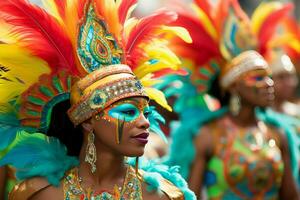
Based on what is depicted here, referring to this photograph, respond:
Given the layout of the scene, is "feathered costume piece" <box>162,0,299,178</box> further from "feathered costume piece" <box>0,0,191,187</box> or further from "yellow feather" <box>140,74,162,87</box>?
"feathered costume piece" <box>0,0,191,187</box>

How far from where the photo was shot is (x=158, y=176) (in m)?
5.27

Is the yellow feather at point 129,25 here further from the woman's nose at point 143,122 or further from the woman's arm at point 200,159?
the woman's arm at point 200,159

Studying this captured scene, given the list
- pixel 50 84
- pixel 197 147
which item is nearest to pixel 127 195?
pixel 50 84

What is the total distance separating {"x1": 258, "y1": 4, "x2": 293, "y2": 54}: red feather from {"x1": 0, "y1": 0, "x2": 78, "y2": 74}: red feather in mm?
2985

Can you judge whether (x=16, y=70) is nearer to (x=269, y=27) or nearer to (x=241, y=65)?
(x=241, y=65)

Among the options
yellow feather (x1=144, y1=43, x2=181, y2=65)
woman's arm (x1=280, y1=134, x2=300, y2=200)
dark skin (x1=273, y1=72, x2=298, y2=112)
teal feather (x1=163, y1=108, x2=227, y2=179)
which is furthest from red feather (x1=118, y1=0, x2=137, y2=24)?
dark skin (x1=273, y1=72, x2=298, y2=112)

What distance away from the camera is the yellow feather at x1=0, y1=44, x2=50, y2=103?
16.6ft

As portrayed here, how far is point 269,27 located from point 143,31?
2.73 meters

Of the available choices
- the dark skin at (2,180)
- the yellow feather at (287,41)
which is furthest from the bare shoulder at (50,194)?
the yellow feather at (287,41)

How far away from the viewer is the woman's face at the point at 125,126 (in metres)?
5.01

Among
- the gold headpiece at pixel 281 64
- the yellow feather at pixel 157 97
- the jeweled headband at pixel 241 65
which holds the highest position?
the gold headpiece at pixel 281 64

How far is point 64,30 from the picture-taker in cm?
514

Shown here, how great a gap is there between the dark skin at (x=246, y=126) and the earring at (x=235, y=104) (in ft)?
0.14

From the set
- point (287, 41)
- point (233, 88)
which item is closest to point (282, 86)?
point (287, 41)
